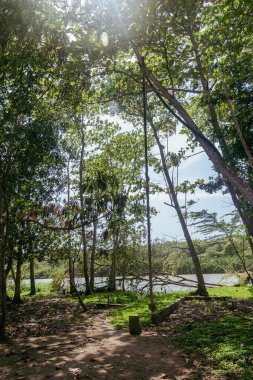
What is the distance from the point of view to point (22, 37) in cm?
902

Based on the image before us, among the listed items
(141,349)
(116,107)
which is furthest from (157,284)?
(116,107)

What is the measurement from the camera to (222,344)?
7367mm

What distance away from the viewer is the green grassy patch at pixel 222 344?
5.89 meters

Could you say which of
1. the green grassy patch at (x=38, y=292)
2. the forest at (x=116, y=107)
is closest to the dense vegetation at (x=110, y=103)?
the forest at (x=116, y=107)

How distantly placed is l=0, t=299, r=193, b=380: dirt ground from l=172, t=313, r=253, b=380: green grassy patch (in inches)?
17.0

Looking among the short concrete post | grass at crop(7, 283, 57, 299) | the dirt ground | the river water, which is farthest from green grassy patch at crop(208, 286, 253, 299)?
Result: grass at crop(7, 283, 57, 299)

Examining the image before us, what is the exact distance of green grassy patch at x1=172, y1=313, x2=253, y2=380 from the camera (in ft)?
19.3

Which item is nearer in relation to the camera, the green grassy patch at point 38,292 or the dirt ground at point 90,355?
the dirt ground at point 90,355

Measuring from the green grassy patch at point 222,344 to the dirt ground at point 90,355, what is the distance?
1.42 ft

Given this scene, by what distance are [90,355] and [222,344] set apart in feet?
10.6

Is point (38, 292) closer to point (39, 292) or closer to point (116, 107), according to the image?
point (39, 292)

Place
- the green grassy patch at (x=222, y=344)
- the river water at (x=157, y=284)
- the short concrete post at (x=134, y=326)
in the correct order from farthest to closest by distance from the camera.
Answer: the river water at (x=157, y=284) → the short concrete post at (x=134, y=326) → the green grassy patch at (x=222, y=344)

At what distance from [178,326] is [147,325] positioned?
1.28 metres

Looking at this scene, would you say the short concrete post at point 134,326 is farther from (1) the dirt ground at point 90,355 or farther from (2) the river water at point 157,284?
(2) the river water at point 157,284
